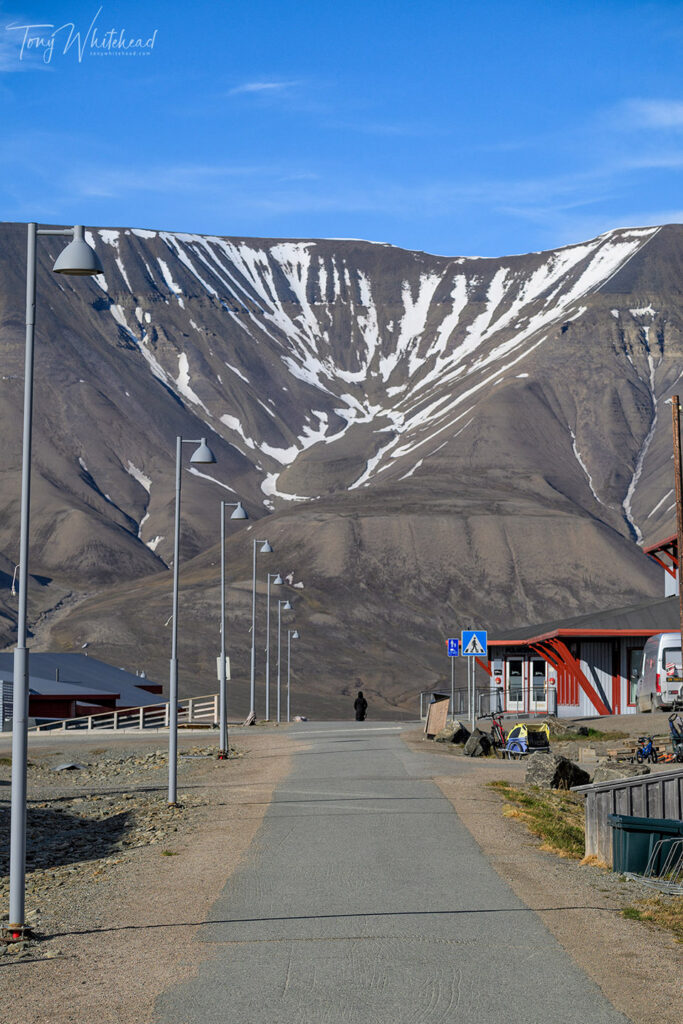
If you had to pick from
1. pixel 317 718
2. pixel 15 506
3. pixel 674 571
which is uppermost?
pixel 15 506

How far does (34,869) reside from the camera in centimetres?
1867

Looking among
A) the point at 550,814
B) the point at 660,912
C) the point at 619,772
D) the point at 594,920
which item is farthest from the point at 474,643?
the point at 594,920

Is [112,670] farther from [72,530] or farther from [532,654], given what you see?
[72,530]

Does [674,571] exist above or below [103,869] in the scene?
above

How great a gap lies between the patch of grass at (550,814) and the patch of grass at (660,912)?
3.40 metres

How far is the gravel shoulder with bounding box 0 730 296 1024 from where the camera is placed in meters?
9.58

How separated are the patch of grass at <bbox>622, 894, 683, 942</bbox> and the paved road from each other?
3.58 ft

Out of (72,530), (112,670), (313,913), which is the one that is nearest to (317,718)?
(112,670)

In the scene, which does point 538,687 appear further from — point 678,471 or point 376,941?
point 376,941

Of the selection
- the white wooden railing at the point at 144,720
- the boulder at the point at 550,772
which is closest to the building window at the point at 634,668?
the white wooden railing at the point at 144,720

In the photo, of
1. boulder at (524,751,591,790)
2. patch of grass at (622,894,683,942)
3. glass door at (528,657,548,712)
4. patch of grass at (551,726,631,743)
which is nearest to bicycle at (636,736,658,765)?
boulder at (524,751,591,790)

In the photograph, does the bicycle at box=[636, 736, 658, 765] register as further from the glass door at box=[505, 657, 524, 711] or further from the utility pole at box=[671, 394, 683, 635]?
the glass door at box=[505, 657, 524, 711]

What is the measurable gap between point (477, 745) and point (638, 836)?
22.4 m

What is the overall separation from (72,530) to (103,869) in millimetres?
164868
